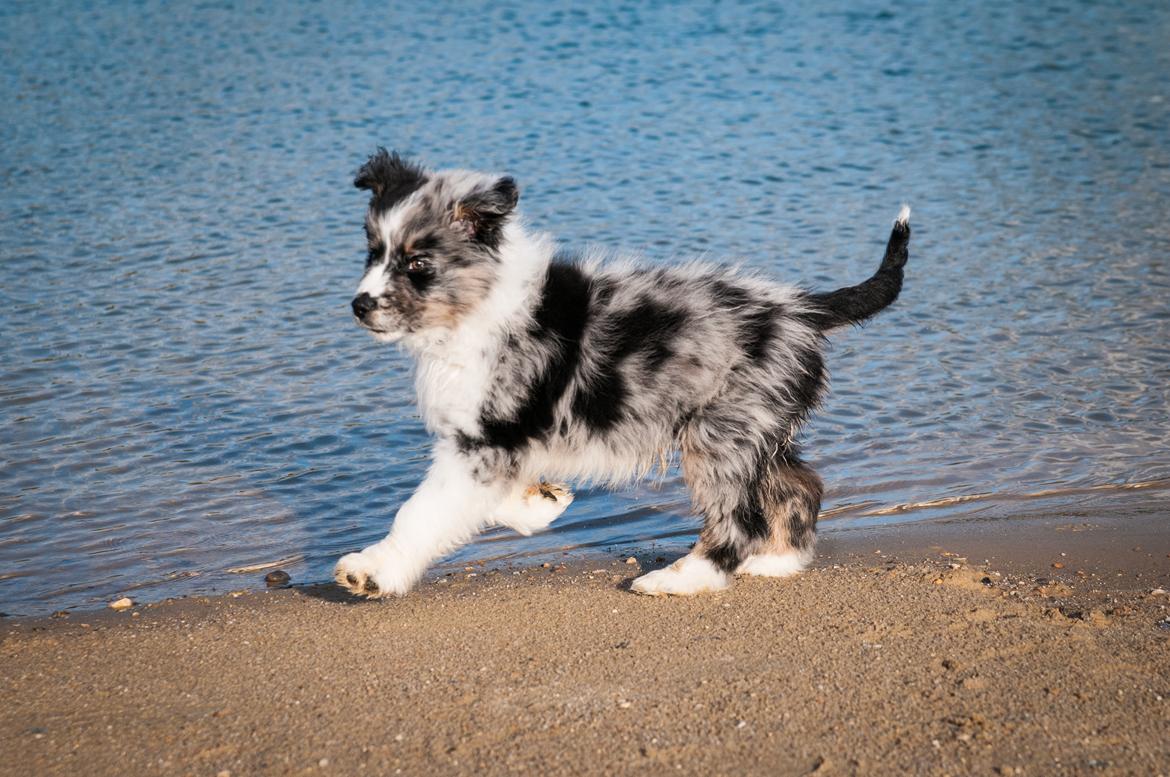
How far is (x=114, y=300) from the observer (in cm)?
968

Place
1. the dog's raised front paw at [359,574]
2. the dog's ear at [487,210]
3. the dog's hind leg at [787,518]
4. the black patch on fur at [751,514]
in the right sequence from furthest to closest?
the dog's hind leg at [787,518]
the black patch on fur at [751,514]
the dog's ear at [487,210]
the dog's raised front paw at [359,574]

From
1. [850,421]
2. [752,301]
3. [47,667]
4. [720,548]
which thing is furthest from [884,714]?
[850,421]

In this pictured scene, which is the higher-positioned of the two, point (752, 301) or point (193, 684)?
point (752, 301)

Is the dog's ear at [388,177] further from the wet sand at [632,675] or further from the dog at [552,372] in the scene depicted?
the wet sand at [632,675]

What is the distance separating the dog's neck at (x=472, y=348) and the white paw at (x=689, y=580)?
998 millimetres

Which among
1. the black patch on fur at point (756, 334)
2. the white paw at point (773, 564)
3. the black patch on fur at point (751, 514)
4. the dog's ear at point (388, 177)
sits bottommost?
the white paw at point (773, 564)

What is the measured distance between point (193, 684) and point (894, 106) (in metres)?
14.0

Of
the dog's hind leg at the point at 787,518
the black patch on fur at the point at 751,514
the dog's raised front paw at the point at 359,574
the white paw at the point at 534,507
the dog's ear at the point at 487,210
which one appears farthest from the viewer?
the white paw at the point at 534,507

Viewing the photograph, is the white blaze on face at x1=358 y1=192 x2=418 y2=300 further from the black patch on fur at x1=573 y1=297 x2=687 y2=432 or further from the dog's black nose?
the black patch on fur at x1=573 y1=297 x2=687 y2=432

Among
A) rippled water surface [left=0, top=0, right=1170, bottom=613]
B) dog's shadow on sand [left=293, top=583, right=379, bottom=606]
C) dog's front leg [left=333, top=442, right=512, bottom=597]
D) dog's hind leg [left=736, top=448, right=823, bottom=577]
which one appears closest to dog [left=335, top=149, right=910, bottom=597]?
dog's front leg [left=333, top=442, right=512, bottom=597]

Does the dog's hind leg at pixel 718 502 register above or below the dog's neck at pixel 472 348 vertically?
below

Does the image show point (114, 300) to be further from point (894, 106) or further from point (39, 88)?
point (894, 106)

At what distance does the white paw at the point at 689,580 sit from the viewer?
523cm

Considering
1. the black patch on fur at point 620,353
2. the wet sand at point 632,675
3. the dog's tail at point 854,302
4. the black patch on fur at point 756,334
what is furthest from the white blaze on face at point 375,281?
the dog's tail at point 854,302
